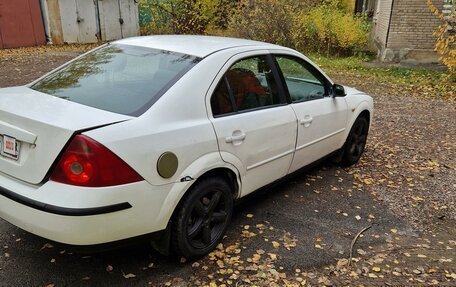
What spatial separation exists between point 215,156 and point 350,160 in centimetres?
272

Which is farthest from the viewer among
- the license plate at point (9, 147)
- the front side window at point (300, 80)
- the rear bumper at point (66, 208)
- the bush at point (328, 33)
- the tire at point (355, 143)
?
the bush at point (328, 33)

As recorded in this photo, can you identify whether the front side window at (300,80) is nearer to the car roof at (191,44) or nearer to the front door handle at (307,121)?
the front door handle at (307,121)

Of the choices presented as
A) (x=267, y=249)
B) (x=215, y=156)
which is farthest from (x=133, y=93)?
(x=267, y=249)

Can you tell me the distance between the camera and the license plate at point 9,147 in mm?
2597

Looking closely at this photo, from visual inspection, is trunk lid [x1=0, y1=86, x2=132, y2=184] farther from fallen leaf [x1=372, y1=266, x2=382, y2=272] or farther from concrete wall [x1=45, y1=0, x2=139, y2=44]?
concrete wall [x1=45, y1=0, x2=139, y2=44]

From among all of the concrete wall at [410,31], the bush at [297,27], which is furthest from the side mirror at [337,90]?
the bush at [297,27]

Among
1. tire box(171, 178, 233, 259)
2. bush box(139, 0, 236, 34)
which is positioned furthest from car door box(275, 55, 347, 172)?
bush box(139, 0, 236, 34)

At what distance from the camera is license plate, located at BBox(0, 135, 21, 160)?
260cm

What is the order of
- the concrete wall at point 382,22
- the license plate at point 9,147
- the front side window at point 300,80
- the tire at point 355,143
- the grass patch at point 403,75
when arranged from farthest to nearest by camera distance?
1. the concrete wall at point 382,22
2. the grass patch at point 403,75
3. the tire at point 355,143
4. the front side window at point 300,80
5. the license plate at point 9,147

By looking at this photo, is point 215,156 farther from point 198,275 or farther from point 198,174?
point 198,275

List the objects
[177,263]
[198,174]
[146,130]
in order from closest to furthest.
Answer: [146,130] < [198,174] < [177,263]

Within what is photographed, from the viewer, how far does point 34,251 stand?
3.15m

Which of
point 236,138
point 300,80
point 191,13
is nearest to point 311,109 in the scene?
point 300,80

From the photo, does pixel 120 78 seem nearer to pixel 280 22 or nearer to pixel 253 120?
pixel 253 120
